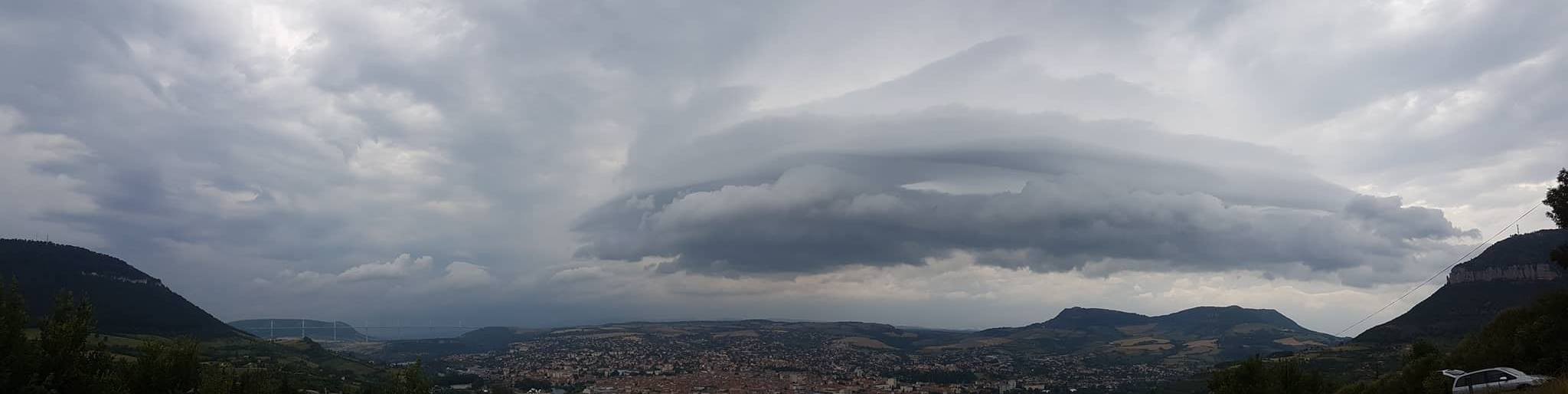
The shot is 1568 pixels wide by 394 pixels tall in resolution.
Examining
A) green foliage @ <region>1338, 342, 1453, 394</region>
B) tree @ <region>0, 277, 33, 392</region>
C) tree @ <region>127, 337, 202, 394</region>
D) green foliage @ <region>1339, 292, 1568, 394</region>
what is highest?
tree @ <region>0, 277, 33, 392</region>

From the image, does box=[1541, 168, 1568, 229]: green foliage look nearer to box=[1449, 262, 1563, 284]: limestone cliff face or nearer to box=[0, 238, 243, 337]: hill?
box=[1449, 262, 1563, 284]: limestone cliff face

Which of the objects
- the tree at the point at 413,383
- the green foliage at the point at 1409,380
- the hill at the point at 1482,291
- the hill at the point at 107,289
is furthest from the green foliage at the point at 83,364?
the hill at the point at 1482,291

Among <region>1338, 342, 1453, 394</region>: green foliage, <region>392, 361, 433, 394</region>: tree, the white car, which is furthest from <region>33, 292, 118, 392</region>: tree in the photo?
<region>1338, 342, 1453, 394</region>: green foliage

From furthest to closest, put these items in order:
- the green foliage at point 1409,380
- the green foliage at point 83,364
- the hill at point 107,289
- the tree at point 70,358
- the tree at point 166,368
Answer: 1. the hill at point 107,289
2. the green foliage at point 1409,380
3. the tree at point 166,368
4. the tree at point 70,358
5. the green foliage at point 83,364

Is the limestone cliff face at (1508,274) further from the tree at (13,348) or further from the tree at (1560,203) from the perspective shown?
the tree at (13,348)

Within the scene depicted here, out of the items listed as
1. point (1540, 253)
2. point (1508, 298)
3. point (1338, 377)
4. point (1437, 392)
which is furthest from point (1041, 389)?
point (1437, 392)

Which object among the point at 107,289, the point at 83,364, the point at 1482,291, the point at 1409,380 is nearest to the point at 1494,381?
the point at 1409,380
